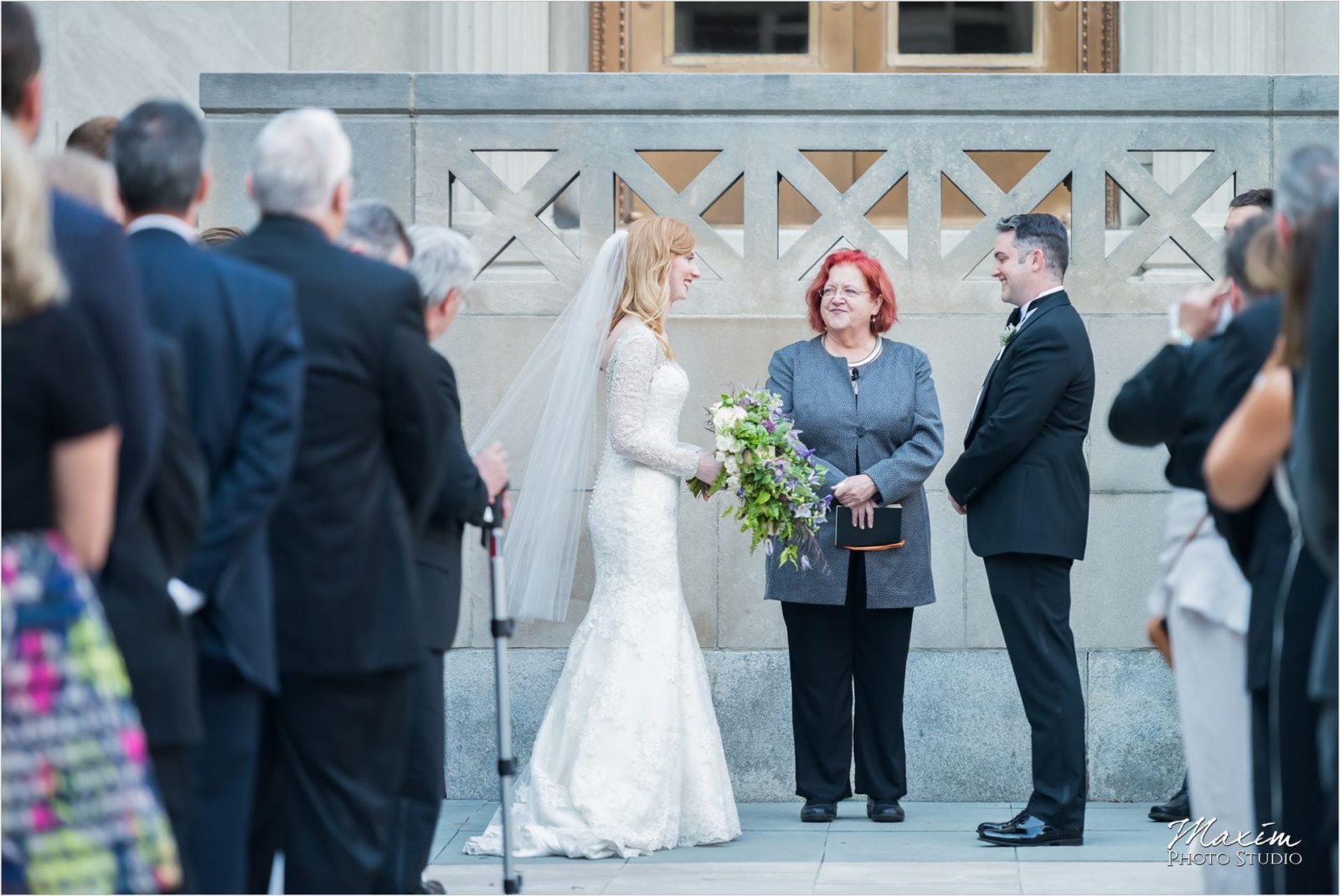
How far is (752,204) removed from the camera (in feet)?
25.5

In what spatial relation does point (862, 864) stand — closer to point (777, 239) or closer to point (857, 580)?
point (857, 580)

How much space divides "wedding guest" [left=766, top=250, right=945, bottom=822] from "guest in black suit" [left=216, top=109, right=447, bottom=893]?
3.22 metres

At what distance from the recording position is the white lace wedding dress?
6.64 metres

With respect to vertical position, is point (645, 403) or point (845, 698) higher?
point (645, 403)

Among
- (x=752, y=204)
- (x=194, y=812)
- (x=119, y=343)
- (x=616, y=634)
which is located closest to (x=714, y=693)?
(x=616, y=634)

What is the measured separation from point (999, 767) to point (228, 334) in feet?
16.0

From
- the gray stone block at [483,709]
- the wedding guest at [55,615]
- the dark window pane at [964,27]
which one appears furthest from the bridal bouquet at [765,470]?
the dark window pane at [964,27]

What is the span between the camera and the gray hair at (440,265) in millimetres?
5215

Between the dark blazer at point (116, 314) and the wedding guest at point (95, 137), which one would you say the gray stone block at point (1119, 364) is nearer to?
the wedding guest at point (95, 137)

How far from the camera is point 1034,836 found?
666cm

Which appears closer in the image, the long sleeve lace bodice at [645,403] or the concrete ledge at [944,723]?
the long sleeve lace bodice at [645,403]

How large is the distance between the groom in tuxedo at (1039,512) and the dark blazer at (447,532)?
240 centimetres

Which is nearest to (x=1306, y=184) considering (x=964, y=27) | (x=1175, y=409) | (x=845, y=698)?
(x=1175, y=409)

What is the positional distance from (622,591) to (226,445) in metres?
3.23
